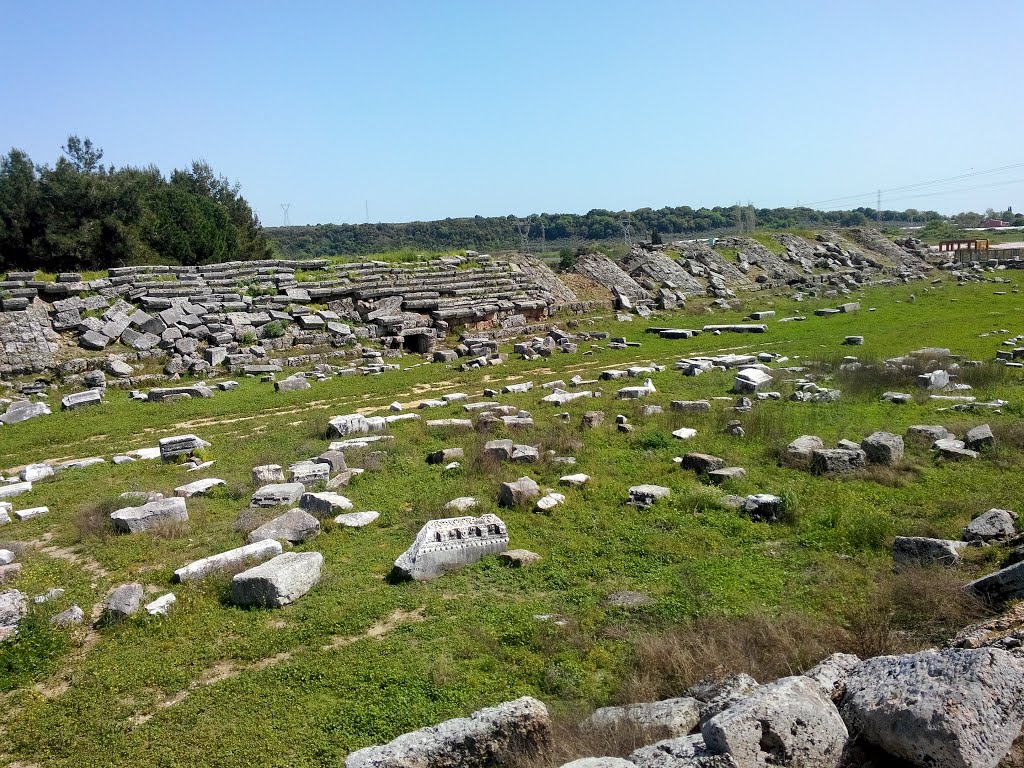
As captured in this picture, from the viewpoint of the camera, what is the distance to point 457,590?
25.4 ft

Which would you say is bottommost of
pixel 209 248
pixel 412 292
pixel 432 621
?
pixel 432 621

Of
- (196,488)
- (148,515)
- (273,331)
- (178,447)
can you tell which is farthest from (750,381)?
(273,331)

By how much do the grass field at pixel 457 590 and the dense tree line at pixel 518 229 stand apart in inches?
2753

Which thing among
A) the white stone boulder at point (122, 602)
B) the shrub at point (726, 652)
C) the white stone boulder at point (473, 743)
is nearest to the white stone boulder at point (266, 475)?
the white stone boulder at point (122, 602)

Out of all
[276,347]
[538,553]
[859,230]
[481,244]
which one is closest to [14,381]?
[276,347]

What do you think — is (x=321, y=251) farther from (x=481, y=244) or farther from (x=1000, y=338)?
(x=1000, y=338)

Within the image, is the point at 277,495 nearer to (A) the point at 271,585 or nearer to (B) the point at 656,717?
(A) the point at 271,585

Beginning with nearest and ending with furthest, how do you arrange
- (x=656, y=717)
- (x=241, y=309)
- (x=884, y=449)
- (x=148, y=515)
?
(x=656, y=717)
(x=148, y=515)
(x=884, y=449)
(x=241, y=309)

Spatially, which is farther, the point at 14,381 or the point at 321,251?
the point at 321,251

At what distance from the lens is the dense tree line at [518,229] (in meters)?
85.2

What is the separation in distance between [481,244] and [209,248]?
5572 cm

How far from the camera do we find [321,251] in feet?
259

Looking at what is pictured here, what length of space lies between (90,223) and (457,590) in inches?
1040

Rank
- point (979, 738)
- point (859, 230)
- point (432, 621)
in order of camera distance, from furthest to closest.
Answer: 1. point (859, 230)
2. point (432, 621)
3. point (979, 738)
